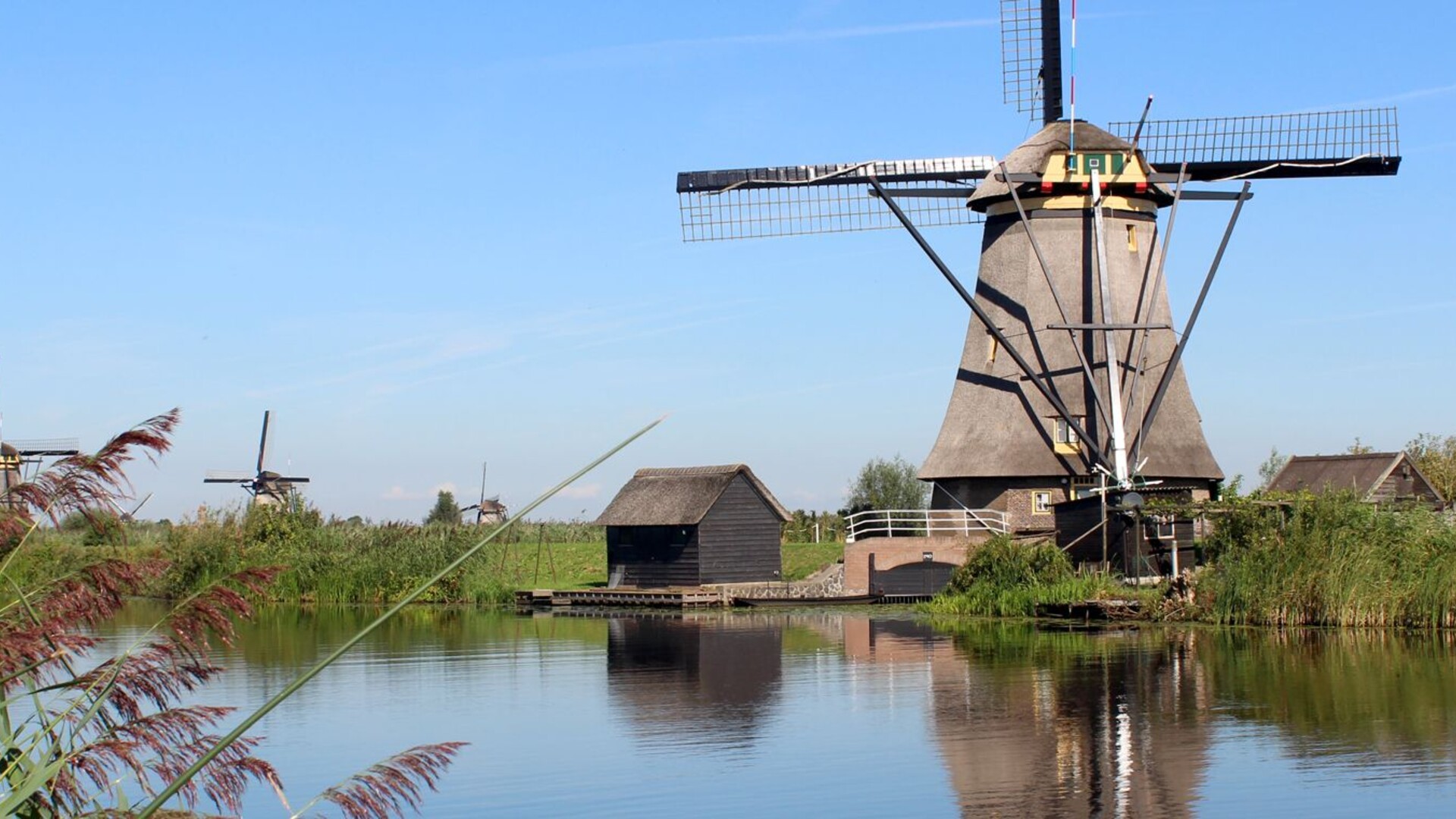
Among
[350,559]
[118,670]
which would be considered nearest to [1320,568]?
[118,670]

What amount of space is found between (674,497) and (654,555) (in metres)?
1.31

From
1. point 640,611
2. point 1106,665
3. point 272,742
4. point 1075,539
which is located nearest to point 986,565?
point 1075,539

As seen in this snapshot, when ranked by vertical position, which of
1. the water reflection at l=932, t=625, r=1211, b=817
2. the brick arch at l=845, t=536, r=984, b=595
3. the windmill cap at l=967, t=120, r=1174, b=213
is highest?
the windmill cap at l=967, t=120, r=1174, b=213

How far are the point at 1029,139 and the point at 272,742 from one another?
20279 millimetres

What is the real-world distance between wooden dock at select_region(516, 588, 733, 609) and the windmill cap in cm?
894

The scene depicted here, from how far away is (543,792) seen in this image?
1100 cm

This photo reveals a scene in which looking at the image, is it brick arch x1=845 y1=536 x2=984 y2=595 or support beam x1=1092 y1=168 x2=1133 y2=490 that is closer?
support beam x1=1092 y1=168 x2=1133 y2=490

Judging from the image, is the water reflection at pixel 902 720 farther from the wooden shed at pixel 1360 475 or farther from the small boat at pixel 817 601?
the wooden shed at pixel 1360 475

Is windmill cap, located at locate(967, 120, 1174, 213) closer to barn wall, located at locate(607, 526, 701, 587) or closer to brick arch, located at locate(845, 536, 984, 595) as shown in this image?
brick arch, located at locate(845, 536, 984, 595)

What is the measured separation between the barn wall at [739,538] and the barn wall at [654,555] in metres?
0.30

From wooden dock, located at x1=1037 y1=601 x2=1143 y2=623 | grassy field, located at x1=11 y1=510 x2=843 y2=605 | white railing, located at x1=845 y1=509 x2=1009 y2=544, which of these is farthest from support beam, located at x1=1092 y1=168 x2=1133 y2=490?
grassy field, located at x1=11 y1=510 x2=843 y2=605

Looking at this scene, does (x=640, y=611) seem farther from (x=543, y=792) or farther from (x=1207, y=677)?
(x=543, y=792)

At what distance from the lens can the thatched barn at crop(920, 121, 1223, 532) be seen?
96.0ft

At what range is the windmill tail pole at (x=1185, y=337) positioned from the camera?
91.6 feet
